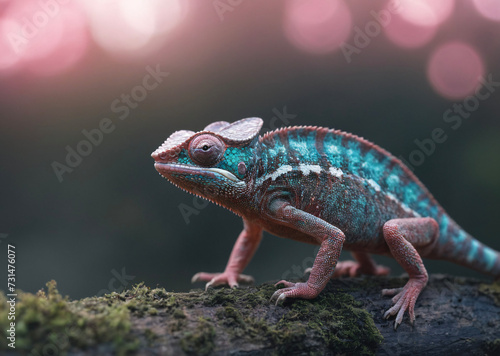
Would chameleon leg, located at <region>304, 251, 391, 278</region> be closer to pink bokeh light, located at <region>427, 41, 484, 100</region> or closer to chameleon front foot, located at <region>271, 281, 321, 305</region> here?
chameleon front foot, located at <region>271, 281, 321, 305</region>

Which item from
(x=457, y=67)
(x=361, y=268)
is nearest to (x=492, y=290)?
(x=361, y=268)

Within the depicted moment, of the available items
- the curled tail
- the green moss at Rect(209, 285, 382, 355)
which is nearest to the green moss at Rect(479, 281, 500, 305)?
the curled tail

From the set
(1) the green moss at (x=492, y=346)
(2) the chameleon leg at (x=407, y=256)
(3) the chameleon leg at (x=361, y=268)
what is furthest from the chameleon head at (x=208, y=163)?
(1) the green moss at (x=492, y=346)

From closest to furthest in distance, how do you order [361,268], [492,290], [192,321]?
1. [192,321]
2. [492,290]
3. [361,268]

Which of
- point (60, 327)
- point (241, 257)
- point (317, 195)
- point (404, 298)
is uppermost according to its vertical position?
point (317, 195)

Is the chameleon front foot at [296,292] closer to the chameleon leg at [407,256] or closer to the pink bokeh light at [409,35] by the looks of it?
the chameleon leg at [407,256]

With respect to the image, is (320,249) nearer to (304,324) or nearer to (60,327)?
(304,324)
